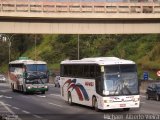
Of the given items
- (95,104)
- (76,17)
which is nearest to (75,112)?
(95,104)

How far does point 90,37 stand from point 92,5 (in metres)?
60.2

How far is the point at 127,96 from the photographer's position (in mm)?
25484

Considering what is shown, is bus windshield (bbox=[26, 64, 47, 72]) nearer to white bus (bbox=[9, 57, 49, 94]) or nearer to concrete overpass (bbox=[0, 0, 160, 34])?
white bus (bbox=[9, 57, 49, 94])

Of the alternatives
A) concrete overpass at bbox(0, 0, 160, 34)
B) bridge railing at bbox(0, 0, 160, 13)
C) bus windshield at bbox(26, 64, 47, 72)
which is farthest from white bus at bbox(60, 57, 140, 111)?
bus windshield at bbox(26, 64, 47, 72)

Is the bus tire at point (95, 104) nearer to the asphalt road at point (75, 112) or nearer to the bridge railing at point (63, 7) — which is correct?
the asphalt road at point (75, 112)

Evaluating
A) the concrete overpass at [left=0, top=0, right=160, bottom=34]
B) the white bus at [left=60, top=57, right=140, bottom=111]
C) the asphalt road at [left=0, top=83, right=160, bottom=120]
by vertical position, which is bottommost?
the asphalt road at [left=0, top=83, right=160, bottom=120]

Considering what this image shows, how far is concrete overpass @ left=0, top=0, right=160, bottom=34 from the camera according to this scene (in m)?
34.1

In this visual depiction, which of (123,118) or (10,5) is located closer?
(123,118)

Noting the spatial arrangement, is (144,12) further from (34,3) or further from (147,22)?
(34,3)

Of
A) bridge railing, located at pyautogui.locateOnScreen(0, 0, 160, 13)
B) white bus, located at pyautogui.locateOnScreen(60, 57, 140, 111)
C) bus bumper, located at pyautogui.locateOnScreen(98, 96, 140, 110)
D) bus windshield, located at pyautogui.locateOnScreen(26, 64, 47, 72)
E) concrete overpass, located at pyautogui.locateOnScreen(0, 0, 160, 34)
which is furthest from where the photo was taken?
bus windshield, located at pyautogui.locateOnScreen(26, 64, 47, 72)

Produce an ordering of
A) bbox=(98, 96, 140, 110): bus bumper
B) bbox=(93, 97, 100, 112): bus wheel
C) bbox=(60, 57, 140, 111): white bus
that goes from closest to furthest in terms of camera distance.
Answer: bbox=(98, 96, 140, 110): bus bumper
bbox=(60, 57, 140, 111): white bus
bbox=(93, 97, 100, 112): bus wheel

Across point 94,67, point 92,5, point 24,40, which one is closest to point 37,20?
point 92,5

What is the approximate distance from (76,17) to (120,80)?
9.81m

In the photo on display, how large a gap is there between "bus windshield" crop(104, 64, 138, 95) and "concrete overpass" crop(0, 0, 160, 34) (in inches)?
357
